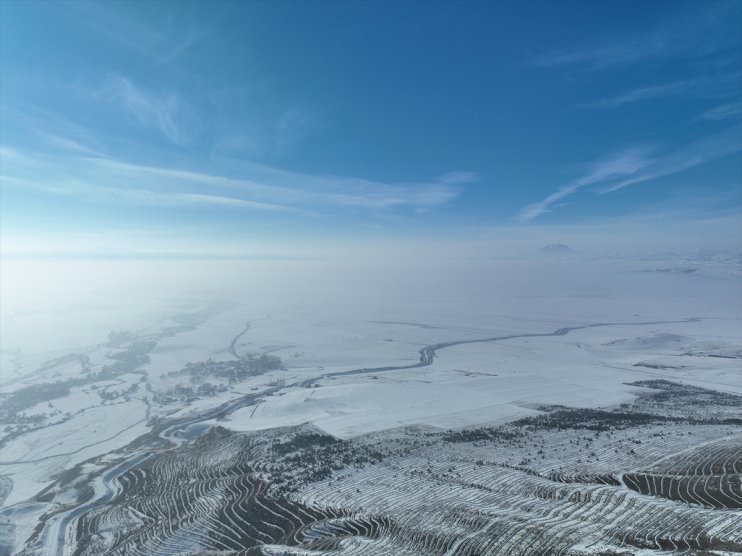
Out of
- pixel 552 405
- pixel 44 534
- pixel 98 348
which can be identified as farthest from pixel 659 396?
pixel 98 348

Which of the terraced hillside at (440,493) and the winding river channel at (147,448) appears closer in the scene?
the terraced hillside at (440,493)

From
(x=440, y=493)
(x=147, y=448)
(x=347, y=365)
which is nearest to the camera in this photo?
(x=440, y=493)

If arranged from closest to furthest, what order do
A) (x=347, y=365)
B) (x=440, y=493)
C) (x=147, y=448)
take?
(x=440, y=493)
(x=147, y=448)
(x=347, y=365)

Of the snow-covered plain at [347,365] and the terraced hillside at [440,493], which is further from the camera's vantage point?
the snow-covered plain at [347,365]

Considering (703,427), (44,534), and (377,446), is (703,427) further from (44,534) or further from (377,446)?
(44,534)

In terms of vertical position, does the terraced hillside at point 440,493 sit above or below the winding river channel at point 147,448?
above

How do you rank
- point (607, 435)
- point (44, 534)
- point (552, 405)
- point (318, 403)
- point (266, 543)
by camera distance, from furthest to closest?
1. point (318, 403)
2. point (552, 405)
3. point (607, 435)
4. point (44, 534)
5. point (266, 543)

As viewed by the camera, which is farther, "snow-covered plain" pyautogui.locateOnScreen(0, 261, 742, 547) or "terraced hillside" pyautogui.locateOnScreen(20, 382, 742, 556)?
"snow-covered plain" pyautogui.locateOnScreen(0, 261, 742, 547)

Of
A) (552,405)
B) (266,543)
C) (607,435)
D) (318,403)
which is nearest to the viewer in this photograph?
(266,543)
